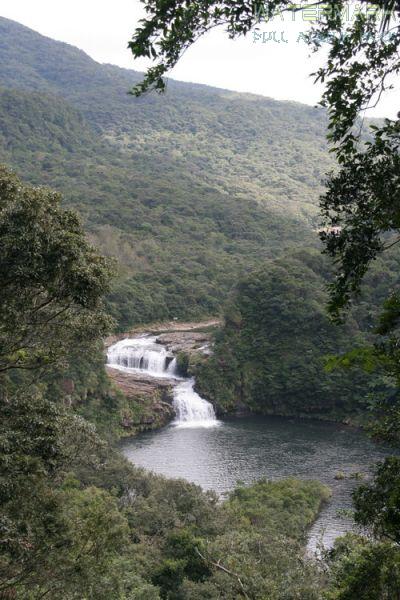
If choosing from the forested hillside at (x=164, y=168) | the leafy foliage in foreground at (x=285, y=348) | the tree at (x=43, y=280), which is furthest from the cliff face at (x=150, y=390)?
the tree at (x=43, y=280)

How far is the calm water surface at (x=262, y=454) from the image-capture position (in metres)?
25.4

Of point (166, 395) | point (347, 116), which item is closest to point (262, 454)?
point (166, 395)

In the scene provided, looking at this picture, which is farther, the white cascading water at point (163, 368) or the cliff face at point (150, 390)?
the white cascading water at point (163, 368)

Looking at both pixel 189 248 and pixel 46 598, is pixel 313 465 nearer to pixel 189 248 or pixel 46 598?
pixel 46 598

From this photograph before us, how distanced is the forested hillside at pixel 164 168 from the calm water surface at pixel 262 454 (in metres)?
8.97

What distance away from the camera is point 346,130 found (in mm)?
5250

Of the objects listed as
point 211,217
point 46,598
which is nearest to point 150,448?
point 46,598

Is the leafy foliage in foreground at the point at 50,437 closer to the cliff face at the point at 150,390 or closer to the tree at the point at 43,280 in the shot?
the tree at the point at 43,280

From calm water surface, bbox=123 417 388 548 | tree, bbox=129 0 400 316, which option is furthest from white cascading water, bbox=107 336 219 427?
tree, bbox=129 0 400 316

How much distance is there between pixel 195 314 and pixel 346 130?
154 feet

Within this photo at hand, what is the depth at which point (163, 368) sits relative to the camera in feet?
133

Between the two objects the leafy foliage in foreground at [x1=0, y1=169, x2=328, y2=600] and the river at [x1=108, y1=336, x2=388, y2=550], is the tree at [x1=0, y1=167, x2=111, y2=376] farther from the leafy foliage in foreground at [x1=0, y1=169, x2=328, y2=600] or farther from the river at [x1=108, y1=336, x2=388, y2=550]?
the river at [x1=108, y1=336, x2=388, y2=550]

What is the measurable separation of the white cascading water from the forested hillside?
5675 mm

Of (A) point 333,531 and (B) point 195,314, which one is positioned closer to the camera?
(A) point 333,531
